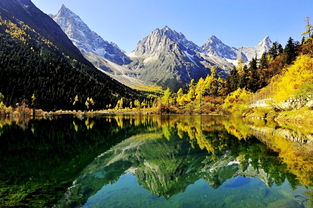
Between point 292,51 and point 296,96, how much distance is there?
47.8 meters

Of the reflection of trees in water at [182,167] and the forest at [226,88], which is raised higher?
the forest at [226,88]

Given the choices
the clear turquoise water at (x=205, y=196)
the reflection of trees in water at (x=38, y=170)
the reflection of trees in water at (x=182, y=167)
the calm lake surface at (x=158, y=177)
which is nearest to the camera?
the reflection of trees in water at (x=38, y=170)

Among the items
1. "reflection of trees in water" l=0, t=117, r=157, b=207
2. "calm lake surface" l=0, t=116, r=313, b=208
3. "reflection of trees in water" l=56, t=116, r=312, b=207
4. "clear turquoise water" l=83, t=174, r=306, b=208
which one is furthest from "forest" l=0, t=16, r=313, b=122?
"reflection of trees in water" l=0, t=117, r=157, b=207

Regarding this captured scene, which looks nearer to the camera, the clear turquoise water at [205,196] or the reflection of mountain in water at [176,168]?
the clear turquoise water at [205,196]

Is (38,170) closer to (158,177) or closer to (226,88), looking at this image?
(158,177)

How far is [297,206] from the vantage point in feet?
41.7

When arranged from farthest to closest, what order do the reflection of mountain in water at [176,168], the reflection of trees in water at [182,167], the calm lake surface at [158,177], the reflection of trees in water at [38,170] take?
the reflection of trees in water at [182,167]
the reflection of mountain in water at [176,168]
the calm lake surface at [158,177]
the reflection of trees in water at [38,170]

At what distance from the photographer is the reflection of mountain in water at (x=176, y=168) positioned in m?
16.6

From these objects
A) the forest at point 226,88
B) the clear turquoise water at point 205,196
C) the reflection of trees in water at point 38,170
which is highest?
the forest at point 226,88

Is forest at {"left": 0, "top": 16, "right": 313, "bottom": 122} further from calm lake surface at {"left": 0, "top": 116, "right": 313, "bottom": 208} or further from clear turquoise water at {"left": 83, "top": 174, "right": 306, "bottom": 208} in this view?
clear turquoise water at {"left": 83, "top": 174, "right": 306, "bottom": 208}

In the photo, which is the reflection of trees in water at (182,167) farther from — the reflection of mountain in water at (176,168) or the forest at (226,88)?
the forest at (226,88)

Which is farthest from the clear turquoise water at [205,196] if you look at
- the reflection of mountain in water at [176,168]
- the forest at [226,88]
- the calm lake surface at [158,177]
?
the forest at [226,88]

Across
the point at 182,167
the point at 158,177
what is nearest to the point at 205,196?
the point at 158,177

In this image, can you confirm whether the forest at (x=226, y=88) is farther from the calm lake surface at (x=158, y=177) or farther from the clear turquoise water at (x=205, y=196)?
the clear turquoise water at (x=205, y=196)
